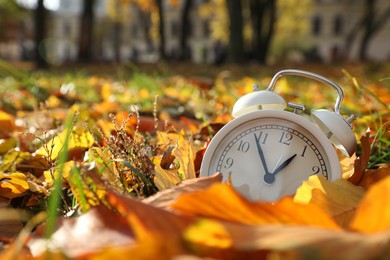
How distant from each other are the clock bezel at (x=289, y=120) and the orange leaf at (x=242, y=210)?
0.51 metres

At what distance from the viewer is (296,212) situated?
0.73 meters

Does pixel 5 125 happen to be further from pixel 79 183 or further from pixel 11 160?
pixel 79 183

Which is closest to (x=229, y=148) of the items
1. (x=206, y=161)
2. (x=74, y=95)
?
(x=206, y=161)

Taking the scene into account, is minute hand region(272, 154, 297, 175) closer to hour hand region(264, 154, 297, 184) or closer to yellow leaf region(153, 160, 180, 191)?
hour hand region(264, 154, 297, 184)

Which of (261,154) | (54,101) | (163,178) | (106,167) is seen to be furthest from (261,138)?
(54,101)

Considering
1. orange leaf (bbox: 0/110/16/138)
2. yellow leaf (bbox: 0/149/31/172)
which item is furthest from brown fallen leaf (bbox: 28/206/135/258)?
orange leaf (bbox: 0/110/16/138)

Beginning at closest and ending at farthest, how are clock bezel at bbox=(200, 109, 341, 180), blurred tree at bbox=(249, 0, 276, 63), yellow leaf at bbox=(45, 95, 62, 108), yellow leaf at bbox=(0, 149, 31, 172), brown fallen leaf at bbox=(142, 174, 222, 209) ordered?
brown fallen leaf at bbox=(142, 174, 222, 209)
clock bezel at bbox=(200, 109, 341, 180)
yellow leaf at bbox=(0, 149, 31, 172)
yellow leaf at bbox=(45, 95, 62, 108)
blurred tree at bbox=(249, 0, 276, 63)

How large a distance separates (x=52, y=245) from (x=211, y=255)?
0.24m

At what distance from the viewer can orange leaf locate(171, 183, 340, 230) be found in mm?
736

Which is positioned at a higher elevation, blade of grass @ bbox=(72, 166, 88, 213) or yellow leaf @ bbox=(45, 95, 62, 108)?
blade of grass @ bbox=(72, 166, 88, 213)

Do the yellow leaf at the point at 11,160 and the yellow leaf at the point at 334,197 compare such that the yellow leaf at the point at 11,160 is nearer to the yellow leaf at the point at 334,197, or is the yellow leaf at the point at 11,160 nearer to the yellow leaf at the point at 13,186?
the yellow leaf at the point at 13,186

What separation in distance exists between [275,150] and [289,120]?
0.07 m

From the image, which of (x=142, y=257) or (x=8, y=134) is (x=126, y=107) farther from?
(x=142, y=257)

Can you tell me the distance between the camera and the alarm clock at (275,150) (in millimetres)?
Answer: 1268
